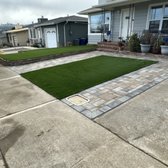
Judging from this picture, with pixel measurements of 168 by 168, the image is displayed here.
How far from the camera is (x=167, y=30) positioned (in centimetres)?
818

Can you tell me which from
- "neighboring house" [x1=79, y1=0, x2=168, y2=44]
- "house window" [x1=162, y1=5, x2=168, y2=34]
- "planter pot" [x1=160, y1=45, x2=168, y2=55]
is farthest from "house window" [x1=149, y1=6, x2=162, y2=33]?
"planter pot" [x1=160, y1=45, x2=168, y2=55]

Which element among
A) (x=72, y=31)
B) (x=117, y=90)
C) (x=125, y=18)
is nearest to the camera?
(x=117, y=90)

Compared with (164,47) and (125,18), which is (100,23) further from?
(164,47)

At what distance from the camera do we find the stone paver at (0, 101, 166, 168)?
1.90m

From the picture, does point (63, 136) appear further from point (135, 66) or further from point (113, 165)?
point (135, 66)

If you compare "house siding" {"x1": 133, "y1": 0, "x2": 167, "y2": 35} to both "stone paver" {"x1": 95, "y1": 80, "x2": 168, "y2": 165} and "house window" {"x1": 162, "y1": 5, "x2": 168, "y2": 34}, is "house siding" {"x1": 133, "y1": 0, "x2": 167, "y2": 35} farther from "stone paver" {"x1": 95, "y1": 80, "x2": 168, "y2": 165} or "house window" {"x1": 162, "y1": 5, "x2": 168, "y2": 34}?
"stone paver" {"x1": 95, "y1": 80, "x2": 168, "y2": 165}

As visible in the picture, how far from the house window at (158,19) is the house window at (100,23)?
3452 mm

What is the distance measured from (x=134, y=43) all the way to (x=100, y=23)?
4738 mm

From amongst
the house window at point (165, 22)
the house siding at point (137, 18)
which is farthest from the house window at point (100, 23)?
the house window at point (165, 22)

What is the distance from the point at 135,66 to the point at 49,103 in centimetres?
413

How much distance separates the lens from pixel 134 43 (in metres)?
8.34

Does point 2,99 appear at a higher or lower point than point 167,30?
lower

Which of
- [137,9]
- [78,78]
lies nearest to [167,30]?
[137,9]

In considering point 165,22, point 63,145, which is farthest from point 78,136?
point 165,22
